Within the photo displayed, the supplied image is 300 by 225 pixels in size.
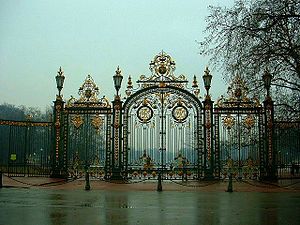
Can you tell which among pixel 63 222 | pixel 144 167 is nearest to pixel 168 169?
pixel 144 167

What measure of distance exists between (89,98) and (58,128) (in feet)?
8.39

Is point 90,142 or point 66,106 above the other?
point 66,106

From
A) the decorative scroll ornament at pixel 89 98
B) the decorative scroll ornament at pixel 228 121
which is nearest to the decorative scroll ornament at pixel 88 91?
the decorative scroll ornament at pixel 89 98

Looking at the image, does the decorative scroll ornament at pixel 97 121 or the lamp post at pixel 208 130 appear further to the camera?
the decorative scroll ornament at pixel 97 121

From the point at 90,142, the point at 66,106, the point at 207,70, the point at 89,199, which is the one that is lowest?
the point at 89,199

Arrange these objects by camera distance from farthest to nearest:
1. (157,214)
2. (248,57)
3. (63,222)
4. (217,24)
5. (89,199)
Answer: (217,24) < (248,57) < (89,199) < (157,214) < (63,222)

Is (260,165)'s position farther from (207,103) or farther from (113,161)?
(113,161)

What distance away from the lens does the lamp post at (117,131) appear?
76.0 feet

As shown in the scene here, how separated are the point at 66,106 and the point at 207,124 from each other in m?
8.43

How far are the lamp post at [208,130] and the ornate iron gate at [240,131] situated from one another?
0.37 metres

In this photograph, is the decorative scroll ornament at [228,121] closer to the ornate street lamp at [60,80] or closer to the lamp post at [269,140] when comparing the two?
the lamp post at [269,140]

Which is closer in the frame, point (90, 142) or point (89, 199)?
point (89, 199)

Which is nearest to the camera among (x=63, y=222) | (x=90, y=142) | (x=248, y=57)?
(x=63, y=222)

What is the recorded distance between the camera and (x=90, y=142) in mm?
25641
